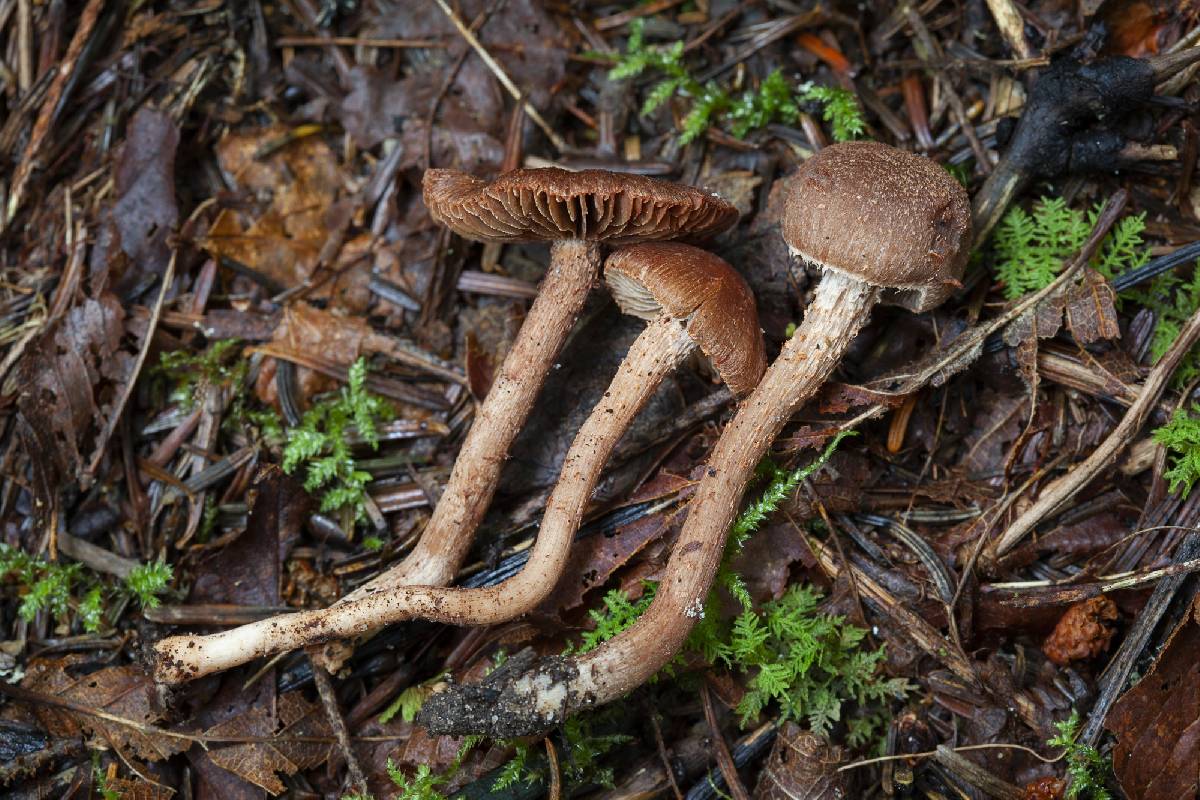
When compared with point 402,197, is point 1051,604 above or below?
below

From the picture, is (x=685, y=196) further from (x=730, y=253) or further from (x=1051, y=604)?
(x=1051, y=604)

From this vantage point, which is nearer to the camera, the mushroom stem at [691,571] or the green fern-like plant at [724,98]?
the mushroom stem at [691,571]

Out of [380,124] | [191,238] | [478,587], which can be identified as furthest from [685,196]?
[191,238]

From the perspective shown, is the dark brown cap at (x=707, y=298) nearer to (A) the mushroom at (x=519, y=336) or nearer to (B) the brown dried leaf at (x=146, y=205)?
(A) the mushroom at (x=519, y=336)

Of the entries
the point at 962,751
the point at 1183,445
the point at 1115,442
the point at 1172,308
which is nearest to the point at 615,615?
the point at 962,751

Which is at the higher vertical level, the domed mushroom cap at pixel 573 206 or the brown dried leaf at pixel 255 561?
the domed mushroom cap at pixel 573 206

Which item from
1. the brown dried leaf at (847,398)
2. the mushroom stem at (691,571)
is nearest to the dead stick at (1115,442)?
the brown dried leaf at (847,398)

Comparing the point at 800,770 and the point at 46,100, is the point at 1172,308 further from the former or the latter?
the point at 46,100
